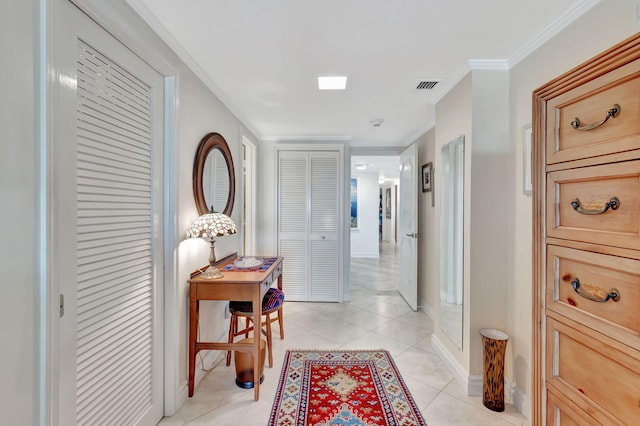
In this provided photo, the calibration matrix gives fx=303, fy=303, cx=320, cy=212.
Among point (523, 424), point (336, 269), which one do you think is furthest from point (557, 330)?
point (336, 269)

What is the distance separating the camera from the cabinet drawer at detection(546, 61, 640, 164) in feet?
2.62

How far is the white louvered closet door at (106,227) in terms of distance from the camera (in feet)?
3.85

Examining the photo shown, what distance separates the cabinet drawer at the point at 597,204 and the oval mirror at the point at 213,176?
82.7 inches

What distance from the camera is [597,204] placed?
2.97 ft

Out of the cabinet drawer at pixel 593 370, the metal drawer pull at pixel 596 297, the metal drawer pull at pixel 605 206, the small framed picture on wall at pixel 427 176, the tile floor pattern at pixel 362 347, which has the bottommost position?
the tile floor pattern at pixel 362 347

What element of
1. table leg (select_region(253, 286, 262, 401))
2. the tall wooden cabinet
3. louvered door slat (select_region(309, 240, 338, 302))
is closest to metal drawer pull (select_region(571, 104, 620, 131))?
the tall wooden cabinet

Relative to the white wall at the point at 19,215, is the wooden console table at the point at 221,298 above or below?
below

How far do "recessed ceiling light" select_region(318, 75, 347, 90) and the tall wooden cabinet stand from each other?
156cm

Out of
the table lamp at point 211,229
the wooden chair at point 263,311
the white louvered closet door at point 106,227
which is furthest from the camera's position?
the wooden chair at point 263,311

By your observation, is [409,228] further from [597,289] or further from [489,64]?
[597,289]

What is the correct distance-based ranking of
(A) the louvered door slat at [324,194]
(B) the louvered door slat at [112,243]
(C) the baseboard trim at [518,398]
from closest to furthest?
(B) the louvered door slat at [112,243]
(C) the baseboard trim at [518,398]
(A) the louvered door slat at [324,194]

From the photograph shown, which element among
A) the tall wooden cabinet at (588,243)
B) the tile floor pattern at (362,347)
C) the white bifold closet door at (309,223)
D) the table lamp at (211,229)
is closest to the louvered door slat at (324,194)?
the white bifold closet door at (309,223)

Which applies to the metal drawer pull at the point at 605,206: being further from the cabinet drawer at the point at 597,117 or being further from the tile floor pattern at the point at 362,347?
the tile floor pattern at the point at 362,347

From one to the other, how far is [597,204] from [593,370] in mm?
499
